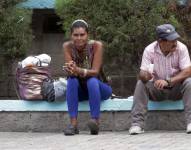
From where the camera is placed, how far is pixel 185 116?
698 cm

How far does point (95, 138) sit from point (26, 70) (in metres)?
1.52

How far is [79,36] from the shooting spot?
727cm

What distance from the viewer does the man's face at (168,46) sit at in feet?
23.0

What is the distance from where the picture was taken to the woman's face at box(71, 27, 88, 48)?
7.27 meters

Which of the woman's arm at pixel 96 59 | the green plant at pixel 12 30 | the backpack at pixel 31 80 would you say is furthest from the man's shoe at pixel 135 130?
the green plant at pixel 12 30

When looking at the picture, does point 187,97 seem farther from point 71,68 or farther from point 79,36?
point 79,36

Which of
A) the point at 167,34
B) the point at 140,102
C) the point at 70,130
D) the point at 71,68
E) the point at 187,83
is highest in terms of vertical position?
the point at 167,34

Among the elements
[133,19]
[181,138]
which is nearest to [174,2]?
[133,19]

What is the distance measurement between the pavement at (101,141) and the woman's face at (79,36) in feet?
3.63

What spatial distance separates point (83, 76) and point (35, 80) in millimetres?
830

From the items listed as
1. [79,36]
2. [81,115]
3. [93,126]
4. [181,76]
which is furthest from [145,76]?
[81,115]

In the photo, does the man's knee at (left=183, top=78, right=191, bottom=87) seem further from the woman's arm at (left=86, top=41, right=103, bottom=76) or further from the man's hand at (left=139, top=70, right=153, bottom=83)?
the woman's arm at (left=86, top=41, right=103, bottom=76)

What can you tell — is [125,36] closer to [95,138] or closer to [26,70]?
[26,70]

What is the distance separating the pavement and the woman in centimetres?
25
